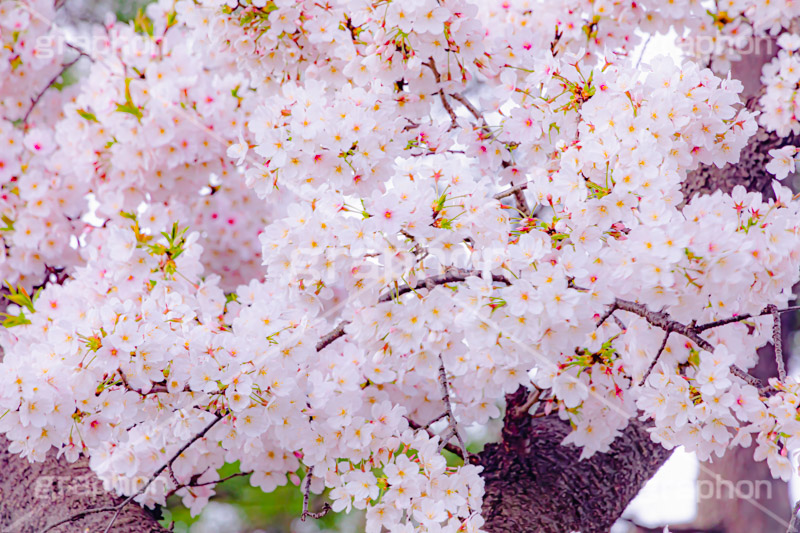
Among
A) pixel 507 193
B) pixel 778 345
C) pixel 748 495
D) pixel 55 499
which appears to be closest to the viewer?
pixel 778 345

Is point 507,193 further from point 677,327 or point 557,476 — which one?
point 557,476

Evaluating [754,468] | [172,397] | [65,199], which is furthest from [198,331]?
[754,468]

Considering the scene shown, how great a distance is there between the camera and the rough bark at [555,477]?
197 cm

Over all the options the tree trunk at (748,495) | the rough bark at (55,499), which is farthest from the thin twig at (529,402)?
the tree trunk at (748,495)

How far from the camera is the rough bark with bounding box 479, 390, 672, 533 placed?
6.46 feet

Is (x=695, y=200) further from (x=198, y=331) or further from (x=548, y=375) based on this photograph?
(x=198, y=331)

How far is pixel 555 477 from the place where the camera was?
2.05 meters

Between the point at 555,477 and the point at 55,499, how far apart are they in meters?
1.30

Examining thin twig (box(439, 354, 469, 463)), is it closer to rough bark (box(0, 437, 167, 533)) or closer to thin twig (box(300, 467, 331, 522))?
thin twig (box(300, 467, 331, 522))

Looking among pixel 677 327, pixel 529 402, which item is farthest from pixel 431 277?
pixel 529 402

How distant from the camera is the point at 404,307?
1334 millimetres

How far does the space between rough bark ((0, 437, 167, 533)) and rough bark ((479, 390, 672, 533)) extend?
88cm

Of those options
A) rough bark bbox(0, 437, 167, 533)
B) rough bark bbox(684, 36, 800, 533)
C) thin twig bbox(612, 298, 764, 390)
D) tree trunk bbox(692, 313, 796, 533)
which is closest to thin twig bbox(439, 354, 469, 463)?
thin twig bbox(612, 298, 764, 390)

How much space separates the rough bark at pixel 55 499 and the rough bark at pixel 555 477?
88 centimetres
